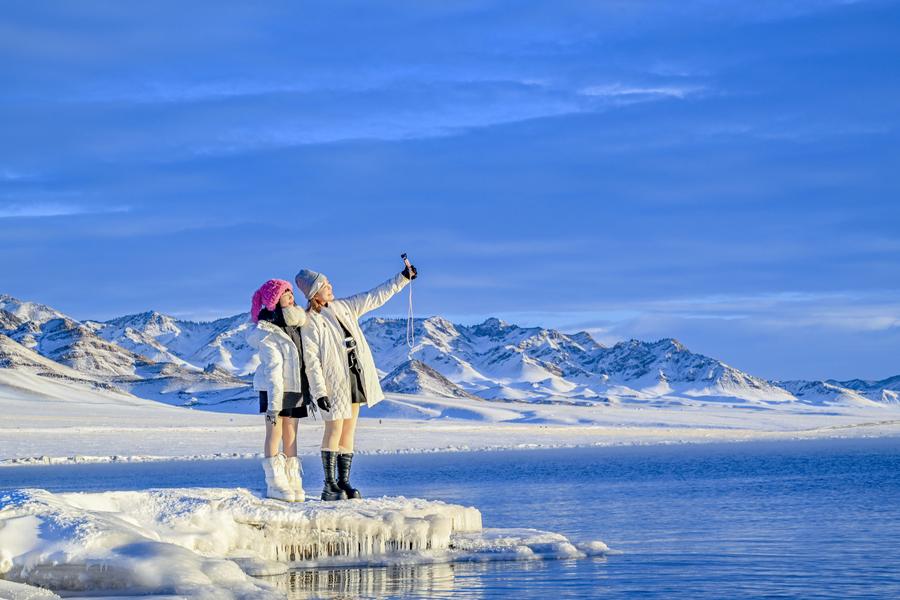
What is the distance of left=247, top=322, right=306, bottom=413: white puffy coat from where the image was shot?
1413 centimetres

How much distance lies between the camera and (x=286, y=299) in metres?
14.4

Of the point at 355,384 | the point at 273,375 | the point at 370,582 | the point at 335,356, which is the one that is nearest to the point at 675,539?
the point at 355,384

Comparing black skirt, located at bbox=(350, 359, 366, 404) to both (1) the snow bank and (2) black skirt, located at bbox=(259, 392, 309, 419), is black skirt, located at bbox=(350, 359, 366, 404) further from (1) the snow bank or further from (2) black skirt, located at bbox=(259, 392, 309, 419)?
(1) the snow bank

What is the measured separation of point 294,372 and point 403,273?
1.64m

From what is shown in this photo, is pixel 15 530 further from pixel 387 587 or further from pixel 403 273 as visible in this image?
pixel 403 273

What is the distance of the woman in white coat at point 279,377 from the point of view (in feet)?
46.4

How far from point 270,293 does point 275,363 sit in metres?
0.84

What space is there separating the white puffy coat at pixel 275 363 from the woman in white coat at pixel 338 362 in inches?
6.6

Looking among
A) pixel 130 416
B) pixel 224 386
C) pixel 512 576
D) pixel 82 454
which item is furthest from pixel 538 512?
pixel 224 386

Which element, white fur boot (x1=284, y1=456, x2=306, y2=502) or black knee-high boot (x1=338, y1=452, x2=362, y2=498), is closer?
white fur boot (x1=284, y1=456, x2=306, y2=502)

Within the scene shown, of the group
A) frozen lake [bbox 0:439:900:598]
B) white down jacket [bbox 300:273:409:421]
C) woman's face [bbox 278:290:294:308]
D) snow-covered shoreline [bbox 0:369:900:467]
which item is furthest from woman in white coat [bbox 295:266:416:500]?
snow-covered shoreline [bbox 0:369:900:467]

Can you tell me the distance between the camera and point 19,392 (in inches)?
5669

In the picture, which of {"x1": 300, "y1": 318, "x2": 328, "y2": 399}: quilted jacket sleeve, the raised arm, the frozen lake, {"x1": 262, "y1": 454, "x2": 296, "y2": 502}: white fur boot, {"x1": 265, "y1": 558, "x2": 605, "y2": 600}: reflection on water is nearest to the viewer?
{"x1": 265, "y1": 558, "x2": 605, "y2": 600}: reflection on water

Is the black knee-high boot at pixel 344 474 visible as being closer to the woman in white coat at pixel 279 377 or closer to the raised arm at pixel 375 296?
the woman in white coat at pixel 279 377
